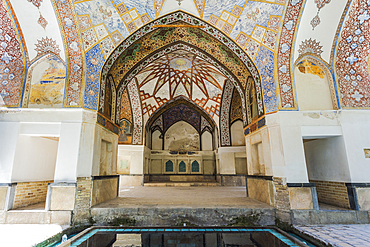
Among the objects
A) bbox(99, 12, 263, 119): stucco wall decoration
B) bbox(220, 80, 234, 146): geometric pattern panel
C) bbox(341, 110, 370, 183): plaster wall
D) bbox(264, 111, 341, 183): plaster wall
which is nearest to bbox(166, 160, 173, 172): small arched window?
bbox(220, 80, 234, 146): geometric pattern panel

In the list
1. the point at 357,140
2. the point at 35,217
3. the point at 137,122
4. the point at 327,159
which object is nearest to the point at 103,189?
the point at 35,217

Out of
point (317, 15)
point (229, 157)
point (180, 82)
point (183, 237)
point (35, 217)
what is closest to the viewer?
point (183, 237)

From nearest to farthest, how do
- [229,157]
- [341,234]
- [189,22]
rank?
[341,234]
[189,22]
[229,157]

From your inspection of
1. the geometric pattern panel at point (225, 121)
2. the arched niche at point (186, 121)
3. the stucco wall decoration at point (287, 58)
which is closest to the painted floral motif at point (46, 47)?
the stucco wall decoration at point (287, 58)

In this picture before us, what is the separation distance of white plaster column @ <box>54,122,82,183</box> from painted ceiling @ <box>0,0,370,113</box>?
0.58 m

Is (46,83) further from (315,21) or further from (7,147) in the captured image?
(315,21)

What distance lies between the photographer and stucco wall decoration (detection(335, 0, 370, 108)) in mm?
4828

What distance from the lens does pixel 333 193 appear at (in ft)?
16.8

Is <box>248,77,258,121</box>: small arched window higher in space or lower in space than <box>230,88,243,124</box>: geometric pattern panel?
lower

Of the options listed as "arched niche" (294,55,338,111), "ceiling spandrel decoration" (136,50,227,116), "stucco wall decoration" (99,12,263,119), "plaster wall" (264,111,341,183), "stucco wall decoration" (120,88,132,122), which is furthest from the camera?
"stucco wall decoration" (120,88,132,122)

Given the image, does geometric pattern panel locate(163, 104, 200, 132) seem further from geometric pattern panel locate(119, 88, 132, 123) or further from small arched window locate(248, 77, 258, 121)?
small arched window locate(248, 77, 258, 121)

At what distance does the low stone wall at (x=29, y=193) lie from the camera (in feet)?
15.9

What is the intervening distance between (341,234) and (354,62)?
388 centimetres

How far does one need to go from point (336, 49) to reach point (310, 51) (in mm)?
582
